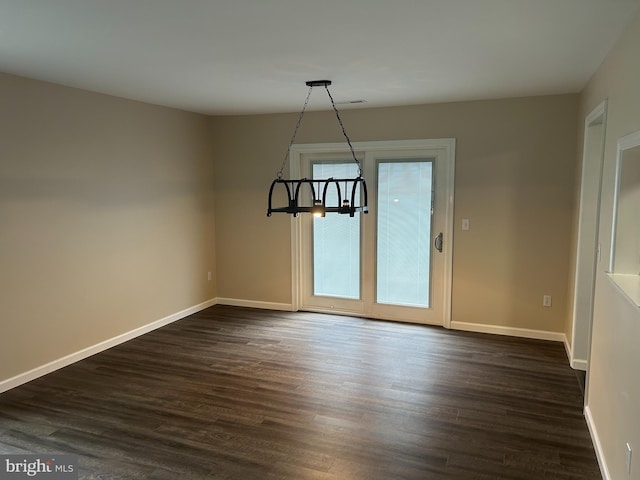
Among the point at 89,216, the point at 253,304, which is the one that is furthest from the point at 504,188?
the point at 89,216

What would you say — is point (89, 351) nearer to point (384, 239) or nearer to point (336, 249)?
point (336, 249)

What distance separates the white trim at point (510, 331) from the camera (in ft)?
15.2

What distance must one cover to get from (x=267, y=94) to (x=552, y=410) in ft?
11.5

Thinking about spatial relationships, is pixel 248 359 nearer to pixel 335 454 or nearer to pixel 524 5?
pixel 335 454

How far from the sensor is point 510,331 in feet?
15.8

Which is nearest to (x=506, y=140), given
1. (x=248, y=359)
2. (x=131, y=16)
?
(x=248, y=359)

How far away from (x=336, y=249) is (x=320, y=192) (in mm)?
780

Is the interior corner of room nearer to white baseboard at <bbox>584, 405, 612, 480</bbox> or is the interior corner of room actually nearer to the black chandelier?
white baseboard at <bbox>584, 405, 612, 480</bbox>

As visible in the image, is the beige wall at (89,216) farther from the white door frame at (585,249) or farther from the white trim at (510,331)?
the white door frame at (585,249)

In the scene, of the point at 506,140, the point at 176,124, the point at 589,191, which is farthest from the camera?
the point at 176,124

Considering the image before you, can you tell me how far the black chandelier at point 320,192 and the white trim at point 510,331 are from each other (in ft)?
5.82

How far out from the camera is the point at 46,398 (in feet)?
11.2

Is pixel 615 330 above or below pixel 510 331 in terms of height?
above

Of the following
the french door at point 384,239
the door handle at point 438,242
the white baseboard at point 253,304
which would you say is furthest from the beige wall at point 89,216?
the door handle at point 438,242
